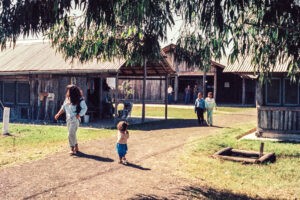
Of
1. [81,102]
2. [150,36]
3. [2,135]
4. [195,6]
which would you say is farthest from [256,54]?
[2,135]

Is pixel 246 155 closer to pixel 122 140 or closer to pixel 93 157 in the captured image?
pixel 122 140

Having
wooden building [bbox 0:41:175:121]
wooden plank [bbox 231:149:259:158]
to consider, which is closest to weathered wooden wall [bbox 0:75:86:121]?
wooden building [bbox 0:41:175:121]

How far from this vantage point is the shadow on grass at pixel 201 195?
17.3ft

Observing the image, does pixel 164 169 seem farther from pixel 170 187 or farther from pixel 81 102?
pixel 81 102

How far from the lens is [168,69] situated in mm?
17672

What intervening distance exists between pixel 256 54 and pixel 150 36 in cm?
198

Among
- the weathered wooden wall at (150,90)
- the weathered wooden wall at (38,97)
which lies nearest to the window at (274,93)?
the weathered wooden wall at (38,97)

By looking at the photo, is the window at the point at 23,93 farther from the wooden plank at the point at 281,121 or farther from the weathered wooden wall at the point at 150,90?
the weathered wooden wall at the point at 150,90

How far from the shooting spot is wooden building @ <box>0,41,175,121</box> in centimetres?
1659

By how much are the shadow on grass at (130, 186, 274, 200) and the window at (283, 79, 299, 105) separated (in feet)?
25.5

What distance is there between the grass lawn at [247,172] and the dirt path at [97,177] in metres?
0.50

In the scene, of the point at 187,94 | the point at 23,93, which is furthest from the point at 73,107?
the point at 187,94

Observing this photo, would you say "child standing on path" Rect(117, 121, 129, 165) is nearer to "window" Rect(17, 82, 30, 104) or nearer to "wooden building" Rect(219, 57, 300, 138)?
"wooden building" Rect(219, 57, 300, 138)

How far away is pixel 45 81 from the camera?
57.3 ft
